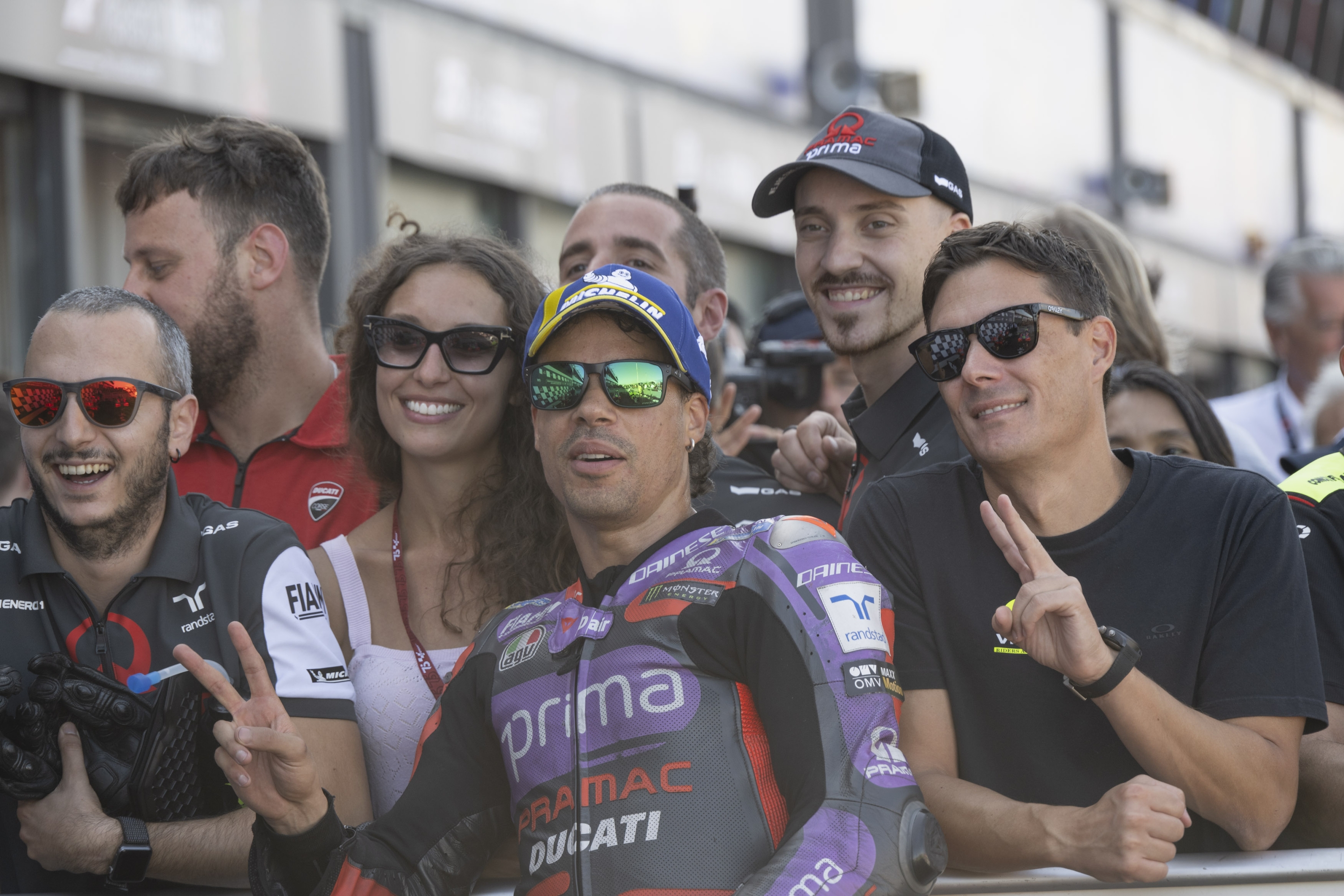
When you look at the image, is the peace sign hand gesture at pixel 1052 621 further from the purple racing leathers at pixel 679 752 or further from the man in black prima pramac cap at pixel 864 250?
the man in black prima pramac cap at pixel 864 250

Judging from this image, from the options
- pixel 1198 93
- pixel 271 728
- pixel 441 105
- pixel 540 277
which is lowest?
pixel 271 728

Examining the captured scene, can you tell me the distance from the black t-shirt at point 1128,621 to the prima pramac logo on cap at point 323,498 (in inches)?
68.0

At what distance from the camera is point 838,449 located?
3.68 metres

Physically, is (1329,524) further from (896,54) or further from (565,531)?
(896,54)

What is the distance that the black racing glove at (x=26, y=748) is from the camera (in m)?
2.65

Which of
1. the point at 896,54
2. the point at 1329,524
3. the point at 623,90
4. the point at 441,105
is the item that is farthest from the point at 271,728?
the point at 896,54

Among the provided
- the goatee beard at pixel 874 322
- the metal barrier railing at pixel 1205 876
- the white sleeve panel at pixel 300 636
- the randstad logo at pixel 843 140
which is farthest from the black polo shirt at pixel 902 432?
the white sleeve panel at pixel 300 636

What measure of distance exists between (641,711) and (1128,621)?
35.0 inches

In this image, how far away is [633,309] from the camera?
270 cm

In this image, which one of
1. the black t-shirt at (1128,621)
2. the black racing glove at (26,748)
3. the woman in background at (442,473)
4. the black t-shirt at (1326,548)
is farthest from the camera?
the woman in background at (442,473)

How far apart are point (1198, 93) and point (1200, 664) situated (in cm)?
1980

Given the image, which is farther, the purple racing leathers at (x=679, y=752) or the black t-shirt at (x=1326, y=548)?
the black t-shirt at (x=1326, y=548)

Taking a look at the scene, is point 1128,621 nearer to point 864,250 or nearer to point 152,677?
point 864,250

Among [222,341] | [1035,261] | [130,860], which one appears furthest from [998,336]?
[222,341]
